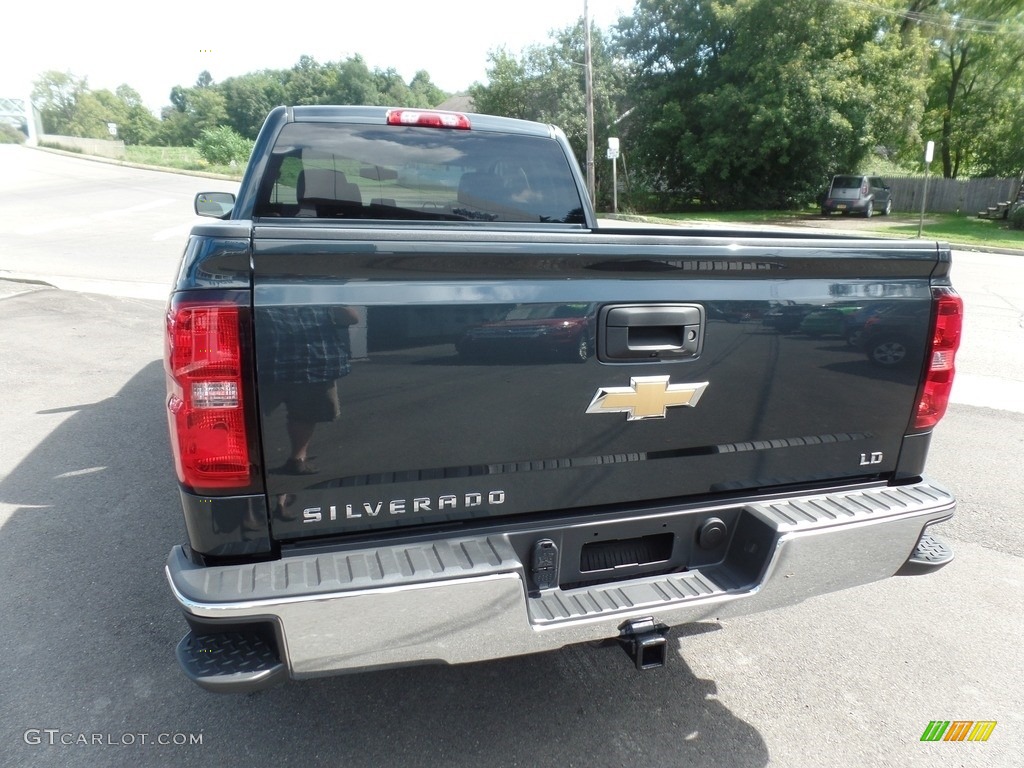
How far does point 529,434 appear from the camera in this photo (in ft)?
7.34

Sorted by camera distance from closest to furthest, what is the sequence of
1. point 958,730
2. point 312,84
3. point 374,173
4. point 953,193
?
1. point 958,730
2. point 374,173
3. point 953,193
4. point 312,84

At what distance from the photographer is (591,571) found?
8.04ft

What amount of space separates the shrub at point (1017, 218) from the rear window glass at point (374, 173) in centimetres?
2668

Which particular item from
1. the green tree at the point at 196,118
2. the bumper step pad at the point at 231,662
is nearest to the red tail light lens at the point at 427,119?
the bumper step pad at the point at 231,662

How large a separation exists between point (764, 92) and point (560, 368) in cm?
3395

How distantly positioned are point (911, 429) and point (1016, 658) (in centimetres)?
128

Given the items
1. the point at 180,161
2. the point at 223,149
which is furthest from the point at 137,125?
the point at 180,161

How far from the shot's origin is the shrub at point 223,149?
160 ft

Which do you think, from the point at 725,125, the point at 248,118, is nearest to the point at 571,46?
the point at 725,125

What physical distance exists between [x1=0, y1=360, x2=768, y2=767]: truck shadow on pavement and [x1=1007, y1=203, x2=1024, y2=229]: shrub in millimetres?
27436

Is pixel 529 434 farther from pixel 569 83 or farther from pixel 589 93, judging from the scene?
pixel 569 83

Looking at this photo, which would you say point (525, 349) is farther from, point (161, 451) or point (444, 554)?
point (161, 451)

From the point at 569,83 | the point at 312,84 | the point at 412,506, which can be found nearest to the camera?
the point at 412,506

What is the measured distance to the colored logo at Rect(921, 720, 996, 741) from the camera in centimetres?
269
